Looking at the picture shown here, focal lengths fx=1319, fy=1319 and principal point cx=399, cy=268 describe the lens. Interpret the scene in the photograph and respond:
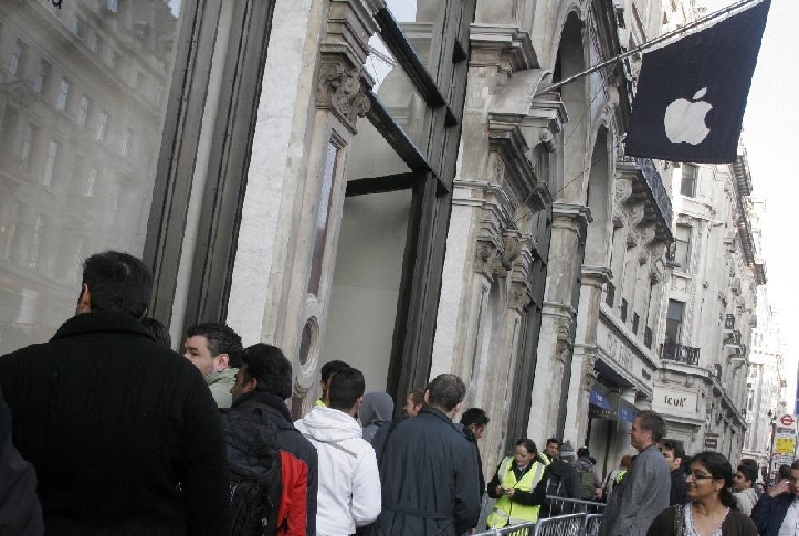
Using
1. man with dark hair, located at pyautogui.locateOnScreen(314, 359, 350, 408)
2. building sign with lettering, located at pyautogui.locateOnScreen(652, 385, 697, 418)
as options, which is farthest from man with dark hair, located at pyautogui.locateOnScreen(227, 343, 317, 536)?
building sign with lettering, located at pyautogui.locateOnScreen(652, 385, 697, 418)

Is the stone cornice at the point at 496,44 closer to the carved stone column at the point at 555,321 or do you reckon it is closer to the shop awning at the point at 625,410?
the carved stone column at the point at 555,321

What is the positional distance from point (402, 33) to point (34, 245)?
657 centimetres

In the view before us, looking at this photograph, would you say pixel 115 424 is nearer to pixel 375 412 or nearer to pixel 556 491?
pixel 375 412

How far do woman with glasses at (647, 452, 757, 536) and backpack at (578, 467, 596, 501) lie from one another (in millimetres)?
11909

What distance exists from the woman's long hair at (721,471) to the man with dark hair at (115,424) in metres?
3.43

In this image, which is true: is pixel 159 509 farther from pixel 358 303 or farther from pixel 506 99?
pixel 506 99

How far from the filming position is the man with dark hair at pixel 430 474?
7.34m

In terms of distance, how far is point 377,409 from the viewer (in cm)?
813

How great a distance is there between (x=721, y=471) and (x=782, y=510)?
4.39 metres

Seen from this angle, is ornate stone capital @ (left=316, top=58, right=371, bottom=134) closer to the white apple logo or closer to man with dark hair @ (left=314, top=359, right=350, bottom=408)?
man with dark hair @ (left=314, top=359, right=350, bottom=408)

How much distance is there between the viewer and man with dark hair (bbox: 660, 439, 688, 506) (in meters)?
11.6

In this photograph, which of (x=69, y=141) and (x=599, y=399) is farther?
(x=599, y=399)

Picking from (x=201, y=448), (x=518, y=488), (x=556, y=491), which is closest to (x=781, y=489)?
(x=518, y=488)

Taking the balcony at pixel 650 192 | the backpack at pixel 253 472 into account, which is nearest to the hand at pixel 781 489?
the backpack at pixel 253 472
